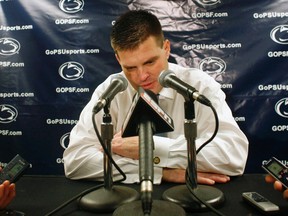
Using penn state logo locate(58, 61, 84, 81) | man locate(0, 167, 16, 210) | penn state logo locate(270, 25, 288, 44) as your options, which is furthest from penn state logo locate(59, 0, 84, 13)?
man locate(0, 167, 16, 210)

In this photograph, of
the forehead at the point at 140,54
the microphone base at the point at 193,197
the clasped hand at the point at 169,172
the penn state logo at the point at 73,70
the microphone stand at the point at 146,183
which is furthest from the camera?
the penn state logo at the point at 73,70

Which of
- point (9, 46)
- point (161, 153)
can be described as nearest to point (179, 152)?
point (161, 153)

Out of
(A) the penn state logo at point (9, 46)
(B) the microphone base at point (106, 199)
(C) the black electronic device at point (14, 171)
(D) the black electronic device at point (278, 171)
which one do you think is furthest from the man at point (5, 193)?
(A) the penn state logo at point (9, 46)

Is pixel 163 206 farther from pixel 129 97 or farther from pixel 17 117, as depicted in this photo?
pixel 17 117

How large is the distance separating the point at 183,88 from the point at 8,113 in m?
2.11

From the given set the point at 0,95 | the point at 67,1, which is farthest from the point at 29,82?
the point at 67,1

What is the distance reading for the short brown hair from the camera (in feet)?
5.01

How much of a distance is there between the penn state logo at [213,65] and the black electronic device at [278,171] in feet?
4.82

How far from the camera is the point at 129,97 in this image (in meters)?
1.79

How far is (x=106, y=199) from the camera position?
1.09 metres

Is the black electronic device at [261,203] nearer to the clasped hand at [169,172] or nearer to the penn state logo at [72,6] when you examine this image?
the clasped hand at [169,172]

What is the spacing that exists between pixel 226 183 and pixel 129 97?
695mm

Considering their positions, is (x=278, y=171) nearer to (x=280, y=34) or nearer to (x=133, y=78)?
(x=133, y=78)

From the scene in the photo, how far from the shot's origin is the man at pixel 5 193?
3.48 feet
